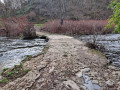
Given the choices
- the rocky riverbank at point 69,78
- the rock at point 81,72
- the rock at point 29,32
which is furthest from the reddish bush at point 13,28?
the rock at point 81,72

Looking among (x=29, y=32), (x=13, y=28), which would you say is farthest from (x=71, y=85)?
(x=13, y=28)

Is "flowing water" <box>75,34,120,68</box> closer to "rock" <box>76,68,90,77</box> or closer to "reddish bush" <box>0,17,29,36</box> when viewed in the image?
"rock" <box>76,68,90,77</box>

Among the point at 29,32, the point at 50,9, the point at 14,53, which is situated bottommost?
the point at 14,53

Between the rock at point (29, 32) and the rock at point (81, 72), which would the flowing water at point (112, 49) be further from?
the rock at point (29, 32)

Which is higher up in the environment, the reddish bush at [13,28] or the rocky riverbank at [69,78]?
the reddish bush at [13,28]

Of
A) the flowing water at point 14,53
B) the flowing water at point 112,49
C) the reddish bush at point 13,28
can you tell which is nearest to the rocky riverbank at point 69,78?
the flowing water at point 112,49

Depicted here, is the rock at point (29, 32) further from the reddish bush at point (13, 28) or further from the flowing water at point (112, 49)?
the flowing water at point (112, 49)

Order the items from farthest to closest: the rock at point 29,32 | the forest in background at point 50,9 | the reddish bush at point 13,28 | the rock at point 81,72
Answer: the forest in background at point 50,9 → the reddish bush at point 13,28 → the rock at point 29,32 → the rock at point 81,72

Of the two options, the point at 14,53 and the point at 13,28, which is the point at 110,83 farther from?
the point at 13,28

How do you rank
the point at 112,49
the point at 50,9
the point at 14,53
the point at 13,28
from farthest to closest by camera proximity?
the point at 50,9 → the point at 13,28 → the point at 112,49 → the point at 14,53

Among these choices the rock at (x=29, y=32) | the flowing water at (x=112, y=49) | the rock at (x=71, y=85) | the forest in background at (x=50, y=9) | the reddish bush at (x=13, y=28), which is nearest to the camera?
the rock at (x=71, y=85)

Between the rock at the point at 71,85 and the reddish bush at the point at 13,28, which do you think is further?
the reddish bush at the point at 13,28

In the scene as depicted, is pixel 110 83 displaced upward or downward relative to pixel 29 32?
downward

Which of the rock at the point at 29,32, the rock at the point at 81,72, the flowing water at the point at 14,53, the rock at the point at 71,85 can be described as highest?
the rock at the point at 29,32
